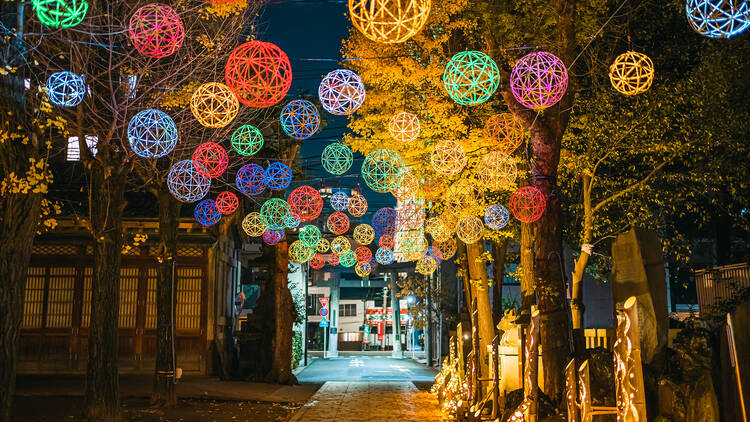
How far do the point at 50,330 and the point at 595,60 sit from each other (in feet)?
66.1

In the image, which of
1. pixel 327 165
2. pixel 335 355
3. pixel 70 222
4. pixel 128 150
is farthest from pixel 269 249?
pixel 335 355

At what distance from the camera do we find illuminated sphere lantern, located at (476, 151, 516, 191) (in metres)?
12.3

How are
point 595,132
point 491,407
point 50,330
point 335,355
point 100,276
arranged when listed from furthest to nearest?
point 335,355 < point 50,330 < point 595,132 < point 491,407 < point 100,276

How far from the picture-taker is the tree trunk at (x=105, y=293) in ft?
36.2

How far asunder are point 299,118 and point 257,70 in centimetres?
348

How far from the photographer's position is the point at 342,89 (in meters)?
10.8

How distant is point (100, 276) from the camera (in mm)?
11266

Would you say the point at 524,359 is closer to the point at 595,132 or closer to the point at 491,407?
the point at 491,407

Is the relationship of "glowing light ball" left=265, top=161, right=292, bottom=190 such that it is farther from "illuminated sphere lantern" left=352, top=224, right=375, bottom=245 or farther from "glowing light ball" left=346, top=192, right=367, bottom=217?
"illuminated sphere lantern" left=352, top=224, right=375, bottom=245

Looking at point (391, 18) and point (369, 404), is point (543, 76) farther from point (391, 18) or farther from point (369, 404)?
point (369, 404)

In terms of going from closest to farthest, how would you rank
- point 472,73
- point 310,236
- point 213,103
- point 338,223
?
point 472,73 < point 213,103 < point 338,223 < point 310,236

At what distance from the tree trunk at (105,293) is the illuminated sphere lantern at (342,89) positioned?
427 cm

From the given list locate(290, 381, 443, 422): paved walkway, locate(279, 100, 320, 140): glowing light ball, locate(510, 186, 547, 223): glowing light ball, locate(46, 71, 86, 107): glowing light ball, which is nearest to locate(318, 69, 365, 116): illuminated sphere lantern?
locate(279, 100, 320, 140): glowing light ball

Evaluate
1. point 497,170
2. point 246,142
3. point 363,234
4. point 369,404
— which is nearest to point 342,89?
point 246,142
